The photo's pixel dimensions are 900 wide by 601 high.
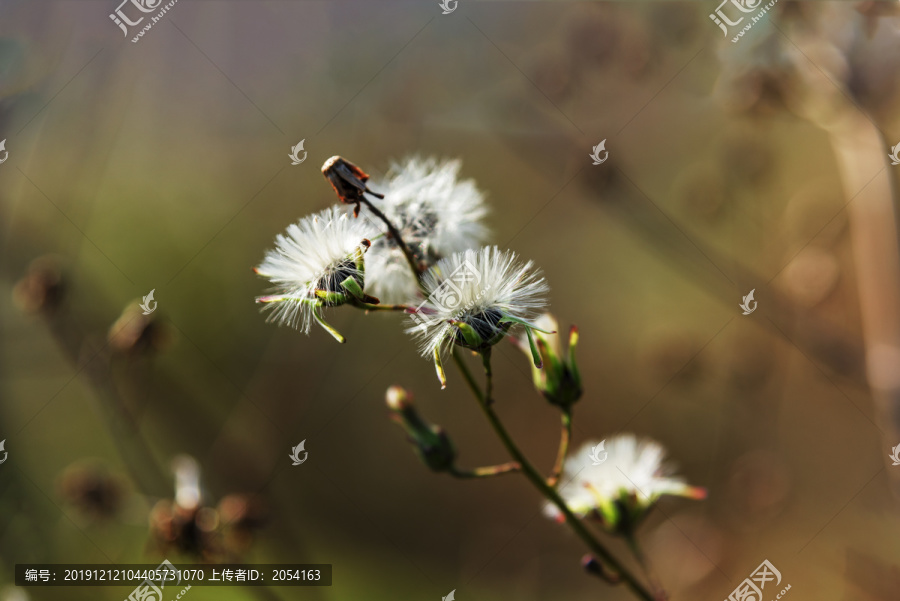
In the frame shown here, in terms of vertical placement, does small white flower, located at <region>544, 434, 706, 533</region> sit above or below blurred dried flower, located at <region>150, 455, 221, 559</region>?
below

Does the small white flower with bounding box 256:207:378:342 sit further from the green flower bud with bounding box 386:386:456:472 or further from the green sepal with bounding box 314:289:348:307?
the green flower bud with bounding box 386:386:456:472

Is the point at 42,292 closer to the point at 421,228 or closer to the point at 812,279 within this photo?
the point at 421,228

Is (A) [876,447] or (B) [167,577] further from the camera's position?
(A) [876,447]

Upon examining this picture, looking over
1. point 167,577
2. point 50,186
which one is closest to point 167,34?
point 50,186

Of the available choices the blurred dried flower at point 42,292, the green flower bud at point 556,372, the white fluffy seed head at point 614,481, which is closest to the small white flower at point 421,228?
the green flower bud at point 556,372

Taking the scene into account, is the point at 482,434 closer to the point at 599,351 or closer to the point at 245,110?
the point at 599,351

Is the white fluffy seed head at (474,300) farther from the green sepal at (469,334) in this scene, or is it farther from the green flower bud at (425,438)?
the green flower bud at (425,438)

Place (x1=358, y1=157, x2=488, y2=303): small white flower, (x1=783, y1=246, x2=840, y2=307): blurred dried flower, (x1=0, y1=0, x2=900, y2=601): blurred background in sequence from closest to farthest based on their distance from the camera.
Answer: (x1=358, y1=157, x2=488, y2=303): small white flower, (x1=783, y1=246, x2=840, y2=307): blurred dried flower, (x1=0, y1=0, x2=900, y2=601): blurred background

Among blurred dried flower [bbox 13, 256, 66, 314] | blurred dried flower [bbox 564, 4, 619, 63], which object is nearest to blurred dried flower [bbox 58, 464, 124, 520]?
blurred dried flower [bbox 13, 256, 66, 314]
